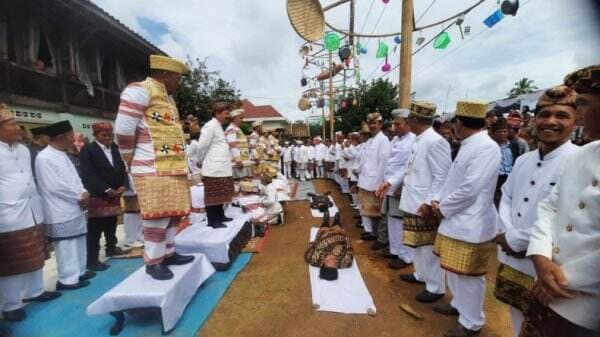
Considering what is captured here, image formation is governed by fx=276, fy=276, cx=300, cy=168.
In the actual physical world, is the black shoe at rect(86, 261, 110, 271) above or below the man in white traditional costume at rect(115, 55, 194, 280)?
below

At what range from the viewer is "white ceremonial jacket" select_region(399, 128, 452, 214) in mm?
2902

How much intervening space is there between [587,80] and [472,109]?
53.4 inches

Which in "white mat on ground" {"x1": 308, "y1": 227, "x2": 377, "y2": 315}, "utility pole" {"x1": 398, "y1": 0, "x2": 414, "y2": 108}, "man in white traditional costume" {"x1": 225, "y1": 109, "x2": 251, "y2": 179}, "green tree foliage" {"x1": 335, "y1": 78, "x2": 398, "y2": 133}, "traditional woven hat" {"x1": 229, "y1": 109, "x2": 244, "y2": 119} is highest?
"green tree foliage" {"x1": 335, "y1": 78, "x2": 398, "y2": 133}

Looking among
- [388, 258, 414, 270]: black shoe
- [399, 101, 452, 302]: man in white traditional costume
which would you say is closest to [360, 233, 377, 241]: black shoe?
[388, 258, 414, 270]: black shoe

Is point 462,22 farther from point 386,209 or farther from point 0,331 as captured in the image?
point 0,331

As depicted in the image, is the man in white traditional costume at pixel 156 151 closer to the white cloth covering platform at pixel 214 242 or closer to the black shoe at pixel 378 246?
the white cloth covering platform at pixel 214 242

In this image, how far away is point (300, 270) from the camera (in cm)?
361

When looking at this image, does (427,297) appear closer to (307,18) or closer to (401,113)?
(401,113)

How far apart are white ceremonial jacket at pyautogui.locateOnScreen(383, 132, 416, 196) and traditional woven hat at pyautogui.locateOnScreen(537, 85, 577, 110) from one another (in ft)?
6.63

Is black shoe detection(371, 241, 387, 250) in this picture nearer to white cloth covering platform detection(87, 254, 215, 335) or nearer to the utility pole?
the utility pole

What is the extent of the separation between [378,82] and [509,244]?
2593 centimetres

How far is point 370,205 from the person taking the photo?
4746mm

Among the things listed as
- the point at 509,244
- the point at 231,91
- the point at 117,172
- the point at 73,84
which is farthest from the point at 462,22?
the point at 231,91

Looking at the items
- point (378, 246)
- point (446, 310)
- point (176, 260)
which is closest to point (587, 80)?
point (446, 310)
